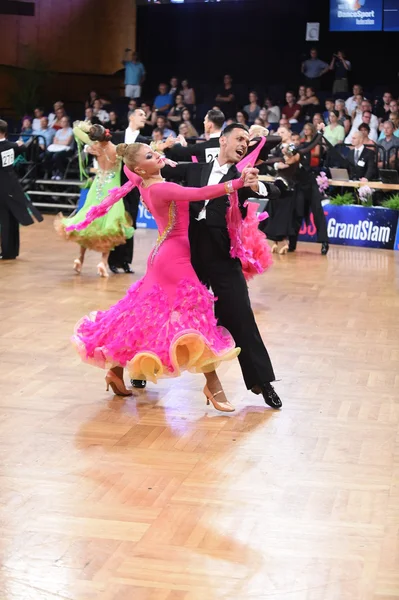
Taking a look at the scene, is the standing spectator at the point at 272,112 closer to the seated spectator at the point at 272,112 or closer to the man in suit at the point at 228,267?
the seated spectator at the point at 272,112

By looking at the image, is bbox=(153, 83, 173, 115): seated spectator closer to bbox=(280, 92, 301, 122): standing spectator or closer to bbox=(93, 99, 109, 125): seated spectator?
bbox=(93, 99, 109, 125): seated spectator

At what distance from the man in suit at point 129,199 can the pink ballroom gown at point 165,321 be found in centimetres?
363

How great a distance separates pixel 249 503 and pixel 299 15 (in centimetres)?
1360

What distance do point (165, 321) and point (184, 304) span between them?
12 centimetres

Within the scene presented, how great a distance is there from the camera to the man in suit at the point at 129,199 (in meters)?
8.12

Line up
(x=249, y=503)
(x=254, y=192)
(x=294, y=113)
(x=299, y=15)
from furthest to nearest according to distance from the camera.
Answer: (x=299, y=15) → (x=294, y=113) → (x=254, y=192) → (x=249, y=503)

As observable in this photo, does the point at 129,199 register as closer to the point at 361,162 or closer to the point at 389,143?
the point at 361,162

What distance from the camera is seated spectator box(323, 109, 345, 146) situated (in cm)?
1280

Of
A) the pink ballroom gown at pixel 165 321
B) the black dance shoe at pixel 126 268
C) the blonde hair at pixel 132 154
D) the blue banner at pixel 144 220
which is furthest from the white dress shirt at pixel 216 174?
the blue banner at pixel 144 220

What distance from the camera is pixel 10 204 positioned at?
9.16 metres

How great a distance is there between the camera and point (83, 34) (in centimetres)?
1695

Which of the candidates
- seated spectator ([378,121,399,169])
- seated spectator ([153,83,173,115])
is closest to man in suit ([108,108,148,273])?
seated spectator ([378,121,399,169])

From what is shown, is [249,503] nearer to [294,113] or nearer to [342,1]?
[294,113]

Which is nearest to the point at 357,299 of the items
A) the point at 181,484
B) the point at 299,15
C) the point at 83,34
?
the point at 181,484
